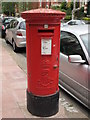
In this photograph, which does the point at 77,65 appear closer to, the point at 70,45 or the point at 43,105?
the point at 70,45

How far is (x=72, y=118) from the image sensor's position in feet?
10.9

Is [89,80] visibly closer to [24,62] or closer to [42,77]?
[42,77]

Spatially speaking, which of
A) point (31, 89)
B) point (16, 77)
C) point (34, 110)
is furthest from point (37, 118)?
point (16, 77)

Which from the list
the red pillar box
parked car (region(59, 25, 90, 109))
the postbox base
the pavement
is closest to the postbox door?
the red pillar box

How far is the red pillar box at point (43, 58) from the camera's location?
2.89 metres

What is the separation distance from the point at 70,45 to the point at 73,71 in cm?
75

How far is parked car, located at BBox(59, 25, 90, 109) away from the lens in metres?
3.35

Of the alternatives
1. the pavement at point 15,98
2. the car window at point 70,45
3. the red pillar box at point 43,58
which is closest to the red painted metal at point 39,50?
the red pillar box at point 43,58

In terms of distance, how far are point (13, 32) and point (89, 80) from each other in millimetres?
6765

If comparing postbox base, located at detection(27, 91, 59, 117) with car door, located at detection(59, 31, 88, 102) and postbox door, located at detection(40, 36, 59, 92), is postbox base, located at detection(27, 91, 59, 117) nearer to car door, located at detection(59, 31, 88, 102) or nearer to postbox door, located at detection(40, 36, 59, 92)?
postbox door, located at detection(40, 36, 59, 92)

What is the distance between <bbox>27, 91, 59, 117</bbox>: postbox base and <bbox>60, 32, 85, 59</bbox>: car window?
3.30ft

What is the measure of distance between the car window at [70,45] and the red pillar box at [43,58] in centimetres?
80

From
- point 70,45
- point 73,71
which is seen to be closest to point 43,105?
point 73,71

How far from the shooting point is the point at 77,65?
3.58 meters
